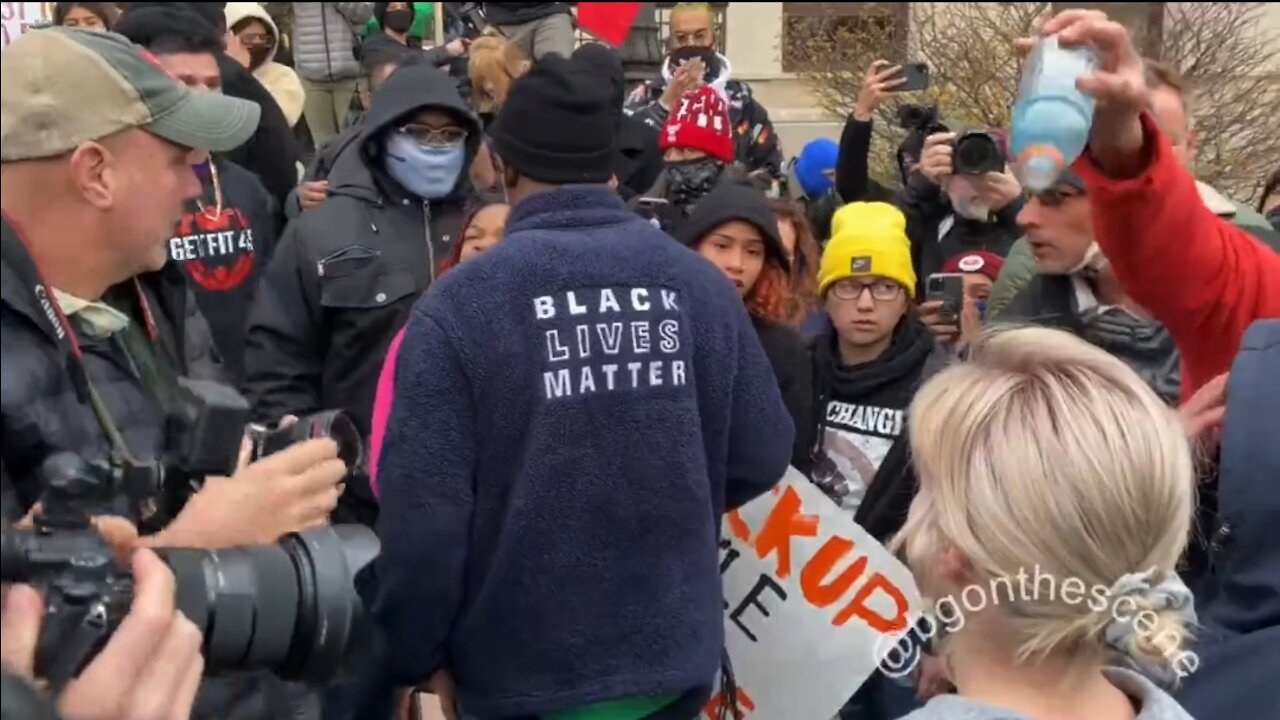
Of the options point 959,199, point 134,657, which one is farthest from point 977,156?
point 134,657

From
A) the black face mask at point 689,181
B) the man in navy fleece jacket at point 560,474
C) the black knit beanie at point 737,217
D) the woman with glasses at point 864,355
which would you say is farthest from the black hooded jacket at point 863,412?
the black face mask at point 689,181

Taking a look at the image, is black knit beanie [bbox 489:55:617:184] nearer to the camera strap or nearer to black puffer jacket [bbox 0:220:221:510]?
black puffer jacket [bbox 0:220:221:510]

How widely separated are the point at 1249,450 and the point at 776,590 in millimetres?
1570

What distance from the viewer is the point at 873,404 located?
3.91 metres

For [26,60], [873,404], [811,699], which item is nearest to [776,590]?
[811,699]

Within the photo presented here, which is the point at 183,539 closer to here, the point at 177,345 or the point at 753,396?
the point at 177,345

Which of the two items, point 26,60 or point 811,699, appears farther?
point 811,699

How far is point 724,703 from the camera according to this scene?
3379mm

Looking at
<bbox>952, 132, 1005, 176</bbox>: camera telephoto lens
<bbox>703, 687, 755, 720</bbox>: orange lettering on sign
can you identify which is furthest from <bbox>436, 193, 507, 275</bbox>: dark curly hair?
<bbox>952, 132, 1005, 176</bbox>: camera telephoto lens

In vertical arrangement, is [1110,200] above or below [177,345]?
above

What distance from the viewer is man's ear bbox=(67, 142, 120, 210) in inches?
74.3

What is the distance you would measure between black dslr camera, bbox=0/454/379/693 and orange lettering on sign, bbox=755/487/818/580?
1.74 m

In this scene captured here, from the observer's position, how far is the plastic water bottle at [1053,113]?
7.80 ft

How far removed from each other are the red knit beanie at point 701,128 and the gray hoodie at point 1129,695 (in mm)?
3708
